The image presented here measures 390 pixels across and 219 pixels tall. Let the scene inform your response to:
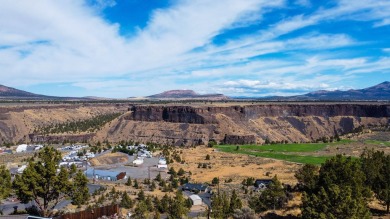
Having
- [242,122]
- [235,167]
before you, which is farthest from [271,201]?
[242,122]

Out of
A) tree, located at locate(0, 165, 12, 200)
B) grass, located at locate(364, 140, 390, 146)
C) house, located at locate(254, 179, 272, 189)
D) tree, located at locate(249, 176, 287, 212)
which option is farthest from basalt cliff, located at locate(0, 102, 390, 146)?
tree, located at locate(0, 165, 12, 200)

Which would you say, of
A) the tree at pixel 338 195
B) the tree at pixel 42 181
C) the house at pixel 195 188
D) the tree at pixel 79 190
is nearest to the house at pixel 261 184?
the house at pixel 195 188

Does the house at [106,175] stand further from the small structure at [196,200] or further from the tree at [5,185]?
the tree at [5,185]

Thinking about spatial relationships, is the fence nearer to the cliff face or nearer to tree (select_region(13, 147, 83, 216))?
tree (select_region(13, 147, 83, 216))

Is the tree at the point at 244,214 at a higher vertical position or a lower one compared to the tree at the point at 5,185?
lower

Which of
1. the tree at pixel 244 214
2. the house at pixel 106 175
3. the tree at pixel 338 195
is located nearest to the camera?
the tree at pixel 338 195

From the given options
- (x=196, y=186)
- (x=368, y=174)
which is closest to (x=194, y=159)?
(x=196, y=186)

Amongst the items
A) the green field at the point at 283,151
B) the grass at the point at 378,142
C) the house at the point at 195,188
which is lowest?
the house at the point at 195,188

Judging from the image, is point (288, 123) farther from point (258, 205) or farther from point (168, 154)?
point (258, 205)
